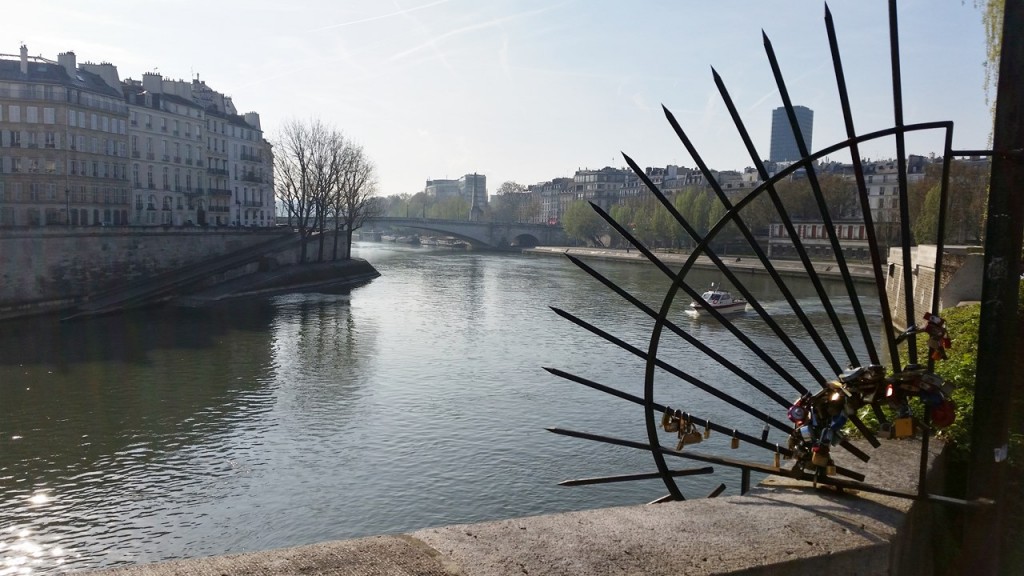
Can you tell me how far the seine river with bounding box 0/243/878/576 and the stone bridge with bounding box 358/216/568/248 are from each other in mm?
60104

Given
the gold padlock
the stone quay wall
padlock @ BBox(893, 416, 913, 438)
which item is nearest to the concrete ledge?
the gold padlock

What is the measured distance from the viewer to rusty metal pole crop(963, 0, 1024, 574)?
145 inches

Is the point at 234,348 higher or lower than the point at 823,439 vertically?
lower

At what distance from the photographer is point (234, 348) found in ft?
90.5

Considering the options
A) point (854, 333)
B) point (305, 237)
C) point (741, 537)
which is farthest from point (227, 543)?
point (305, 237)

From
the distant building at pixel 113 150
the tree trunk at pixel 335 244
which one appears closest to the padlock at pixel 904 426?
the distant building at pixel 113 150

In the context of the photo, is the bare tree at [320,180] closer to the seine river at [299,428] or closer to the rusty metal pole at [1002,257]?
the seine river at [299,428]

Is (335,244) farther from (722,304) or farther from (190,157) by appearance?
(722,304)

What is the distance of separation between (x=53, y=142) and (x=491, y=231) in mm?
58445

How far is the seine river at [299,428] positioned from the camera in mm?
12961

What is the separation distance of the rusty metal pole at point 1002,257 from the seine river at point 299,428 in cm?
701

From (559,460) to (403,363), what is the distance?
1033cm

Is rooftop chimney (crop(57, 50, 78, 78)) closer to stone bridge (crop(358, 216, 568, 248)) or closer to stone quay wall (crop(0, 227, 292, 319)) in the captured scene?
stone quay wall (crop(0, 227, 292, 319))

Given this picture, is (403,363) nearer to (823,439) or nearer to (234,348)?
(234,348)
